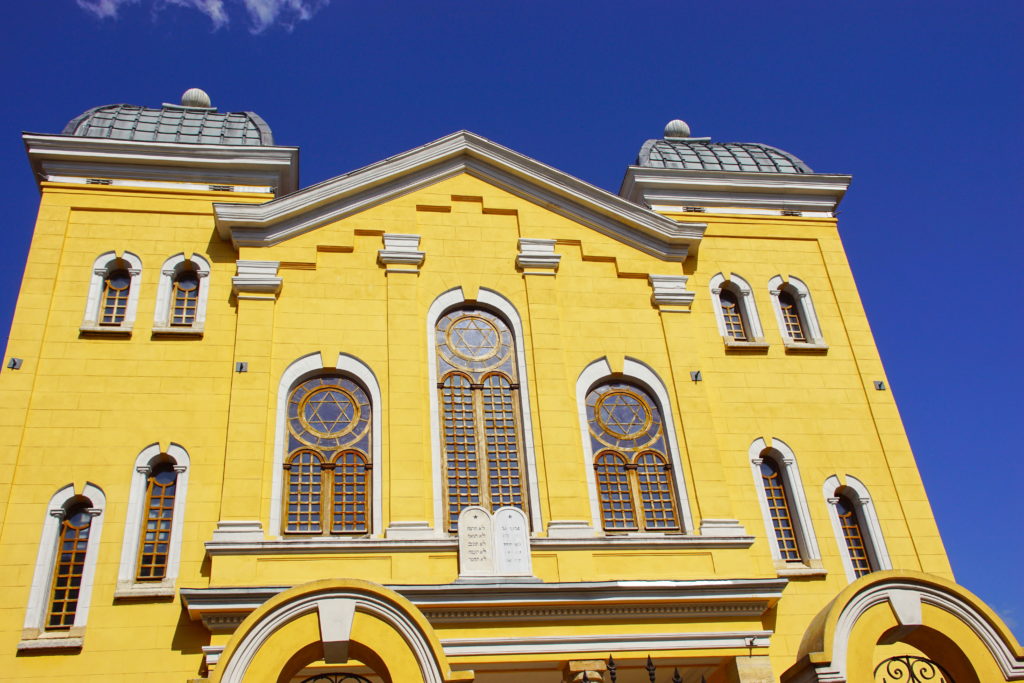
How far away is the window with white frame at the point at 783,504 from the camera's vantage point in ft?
56.6

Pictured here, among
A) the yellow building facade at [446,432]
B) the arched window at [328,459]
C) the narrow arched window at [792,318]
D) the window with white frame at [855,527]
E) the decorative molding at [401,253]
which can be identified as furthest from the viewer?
the narrow arched window at [792,318]

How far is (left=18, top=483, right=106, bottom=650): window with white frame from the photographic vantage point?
14.4 metres

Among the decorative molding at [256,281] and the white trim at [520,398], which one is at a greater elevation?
the decorative molding at [256,281]

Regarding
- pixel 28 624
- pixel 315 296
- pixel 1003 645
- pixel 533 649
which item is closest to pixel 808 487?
pixel 1003 645

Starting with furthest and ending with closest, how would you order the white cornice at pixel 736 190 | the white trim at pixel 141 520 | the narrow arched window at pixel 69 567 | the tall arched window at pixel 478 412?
1. the white cornice at pixel 736 190
2. the tall arched window at pixel 478 412
3. the white trim at pixel 141 520
4. the narrow arched window at pixel 69 567

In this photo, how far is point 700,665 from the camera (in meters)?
15.5

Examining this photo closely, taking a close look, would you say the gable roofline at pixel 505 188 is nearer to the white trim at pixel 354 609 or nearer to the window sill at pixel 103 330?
the window sill at pixel 103 330

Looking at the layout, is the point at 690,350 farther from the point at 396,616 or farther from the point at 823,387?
the point at 396,616

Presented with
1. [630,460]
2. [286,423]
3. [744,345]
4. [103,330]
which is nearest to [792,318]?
[744,345]

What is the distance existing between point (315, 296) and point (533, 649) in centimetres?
795

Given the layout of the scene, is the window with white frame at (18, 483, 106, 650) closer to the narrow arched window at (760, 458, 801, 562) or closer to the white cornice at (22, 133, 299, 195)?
the white cornice at (22, 133, 299, 195)

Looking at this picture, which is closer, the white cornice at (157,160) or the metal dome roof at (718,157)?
the white cornice at (157,160)

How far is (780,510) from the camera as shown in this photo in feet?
58.5

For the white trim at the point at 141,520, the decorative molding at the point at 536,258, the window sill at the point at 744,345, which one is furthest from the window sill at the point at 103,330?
the window sill at the point at 744,345
